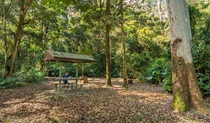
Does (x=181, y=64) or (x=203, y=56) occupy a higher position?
(x=203, y=56)

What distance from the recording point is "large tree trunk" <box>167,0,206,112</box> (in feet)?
16.4

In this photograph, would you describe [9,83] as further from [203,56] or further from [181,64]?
[203,56]

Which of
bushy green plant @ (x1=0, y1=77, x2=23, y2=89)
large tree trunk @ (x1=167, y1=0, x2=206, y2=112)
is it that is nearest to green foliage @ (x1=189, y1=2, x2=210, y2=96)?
large tree trunk @ (x1=167, y1=0, x2=206, y2=112)

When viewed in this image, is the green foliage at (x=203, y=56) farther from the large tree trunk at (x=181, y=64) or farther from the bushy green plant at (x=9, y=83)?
the bushy green plant at (x=9, y=83)

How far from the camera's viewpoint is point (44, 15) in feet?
45.1

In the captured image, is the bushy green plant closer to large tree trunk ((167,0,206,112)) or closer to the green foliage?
large tree trunk ((167,0,206,112))

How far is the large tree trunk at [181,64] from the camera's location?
196 inches

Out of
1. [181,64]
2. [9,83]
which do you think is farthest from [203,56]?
[9,83]

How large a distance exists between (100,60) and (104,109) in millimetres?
17942

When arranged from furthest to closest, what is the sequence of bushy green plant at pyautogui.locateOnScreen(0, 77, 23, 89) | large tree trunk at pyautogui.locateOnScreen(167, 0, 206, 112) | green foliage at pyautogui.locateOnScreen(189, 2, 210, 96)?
bushy green plant at pyautogui.locateOnScreen(0, 77, 23, 89)
green foliage at pyautogui.locateOnScreen(189, 2, 210, 96)
large tree trunk at pyautogui.locateOnScreen(167, 0, 206, 112)

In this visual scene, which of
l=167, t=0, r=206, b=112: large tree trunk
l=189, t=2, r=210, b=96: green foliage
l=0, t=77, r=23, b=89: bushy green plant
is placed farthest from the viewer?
l=0, t=77, r=23, b=89: bushy green plant

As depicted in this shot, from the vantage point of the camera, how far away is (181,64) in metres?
5.10

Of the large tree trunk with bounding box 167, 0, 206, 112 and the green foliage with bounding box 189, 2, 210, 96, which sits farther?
the green foliage with bounding box 189, 2, 210, 96

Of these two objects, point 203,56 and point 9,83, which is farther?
point 9,83
